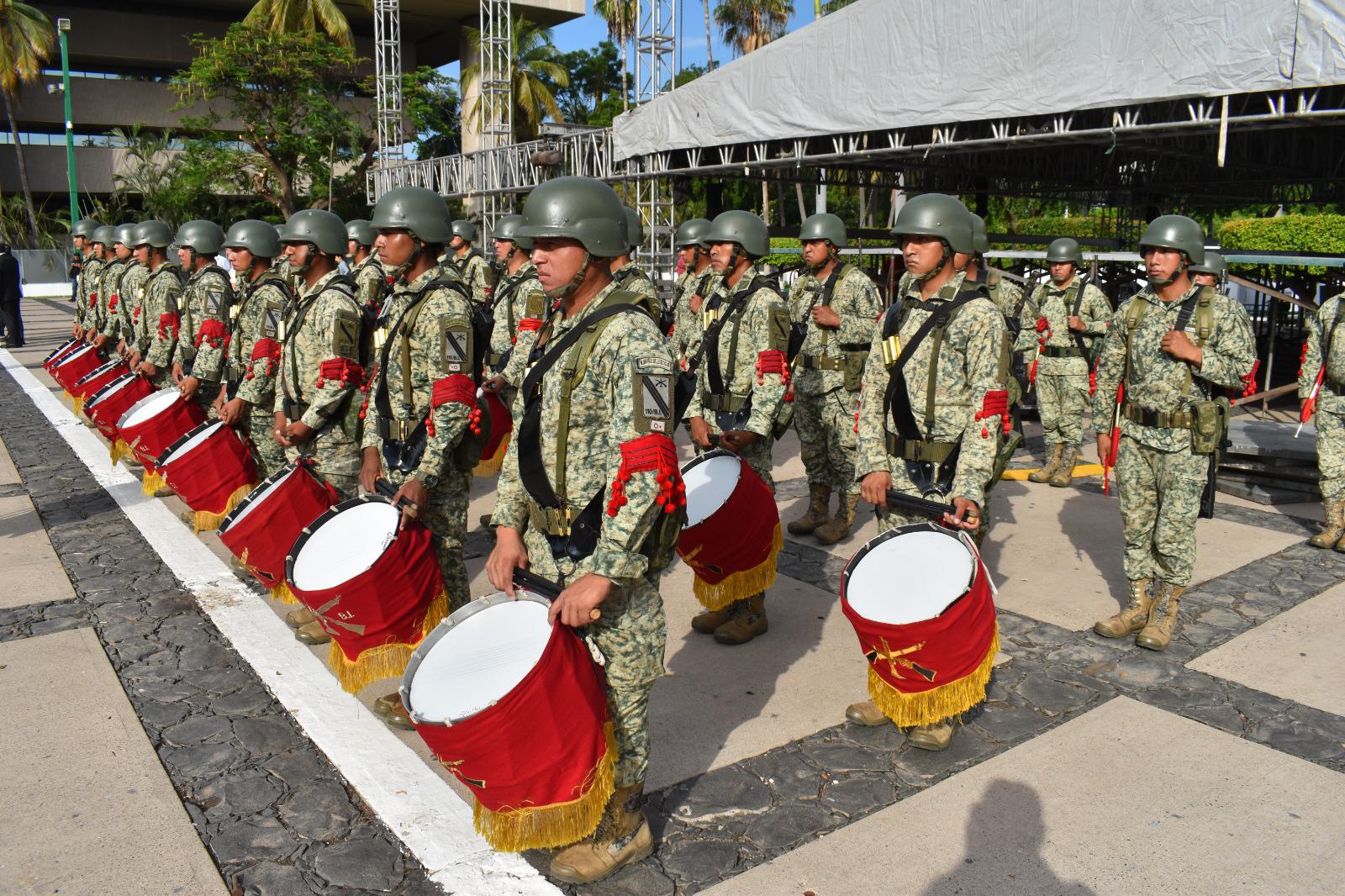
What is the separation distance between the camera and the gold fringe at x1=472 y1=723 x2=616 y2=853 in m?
2.91

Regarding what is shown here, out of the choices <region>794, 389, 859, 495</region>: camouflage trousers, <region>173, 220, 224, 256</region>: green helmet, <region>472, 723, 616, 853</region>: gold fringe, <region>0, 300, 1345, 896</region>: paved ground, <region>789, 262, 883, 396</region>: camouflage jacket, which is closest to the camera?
<region>472, 723, 616, 853</region>: gold fringe

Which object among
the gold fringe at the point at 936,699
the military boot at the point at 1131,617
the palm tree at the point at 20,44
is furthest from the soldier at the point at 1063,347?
the palm tree at the point at 20,44

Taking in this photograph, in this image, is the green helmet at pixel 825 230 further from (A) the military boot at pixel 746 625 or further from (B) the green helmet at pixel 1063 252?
(B) the green helmet at pixel 1063 252

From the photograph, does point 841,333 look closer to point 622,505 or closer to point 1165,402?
point 1165,402

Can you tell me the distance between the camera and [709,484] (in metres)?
4.84

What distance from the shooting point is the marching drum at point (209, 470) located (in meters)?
5.80

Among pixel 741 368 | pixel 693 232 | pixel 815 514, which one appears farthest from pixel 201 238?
pixel 815 514

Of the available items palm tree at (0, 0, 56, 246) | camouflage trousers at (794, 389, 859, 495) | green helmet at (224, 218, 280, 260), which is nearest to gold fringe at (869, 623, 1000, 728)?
camouflage trousers at (794, 389, 859, 495)

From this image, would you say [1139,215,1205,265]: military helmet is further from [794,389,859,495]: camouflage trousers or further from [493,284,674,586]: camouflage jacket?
[493,284,674,586]: camouflage jacket

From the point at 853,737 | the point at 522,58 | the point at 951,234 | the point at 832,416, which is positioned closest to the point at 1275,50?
the point at 832,416

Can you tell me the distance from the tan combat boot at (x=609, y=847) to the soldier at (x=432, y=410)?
1.36 meters

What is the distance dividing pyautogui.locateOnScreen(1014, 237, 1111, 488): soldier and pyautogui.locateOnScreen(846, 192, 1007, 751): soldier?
5261 millimetres

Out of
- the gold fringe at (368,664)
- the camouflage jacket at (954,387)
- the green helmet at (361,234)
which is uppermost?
the green helmet at (361,234)

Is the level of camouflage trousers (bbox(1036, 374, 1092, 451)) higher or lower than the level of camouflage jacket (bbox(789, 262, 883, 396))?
lower
